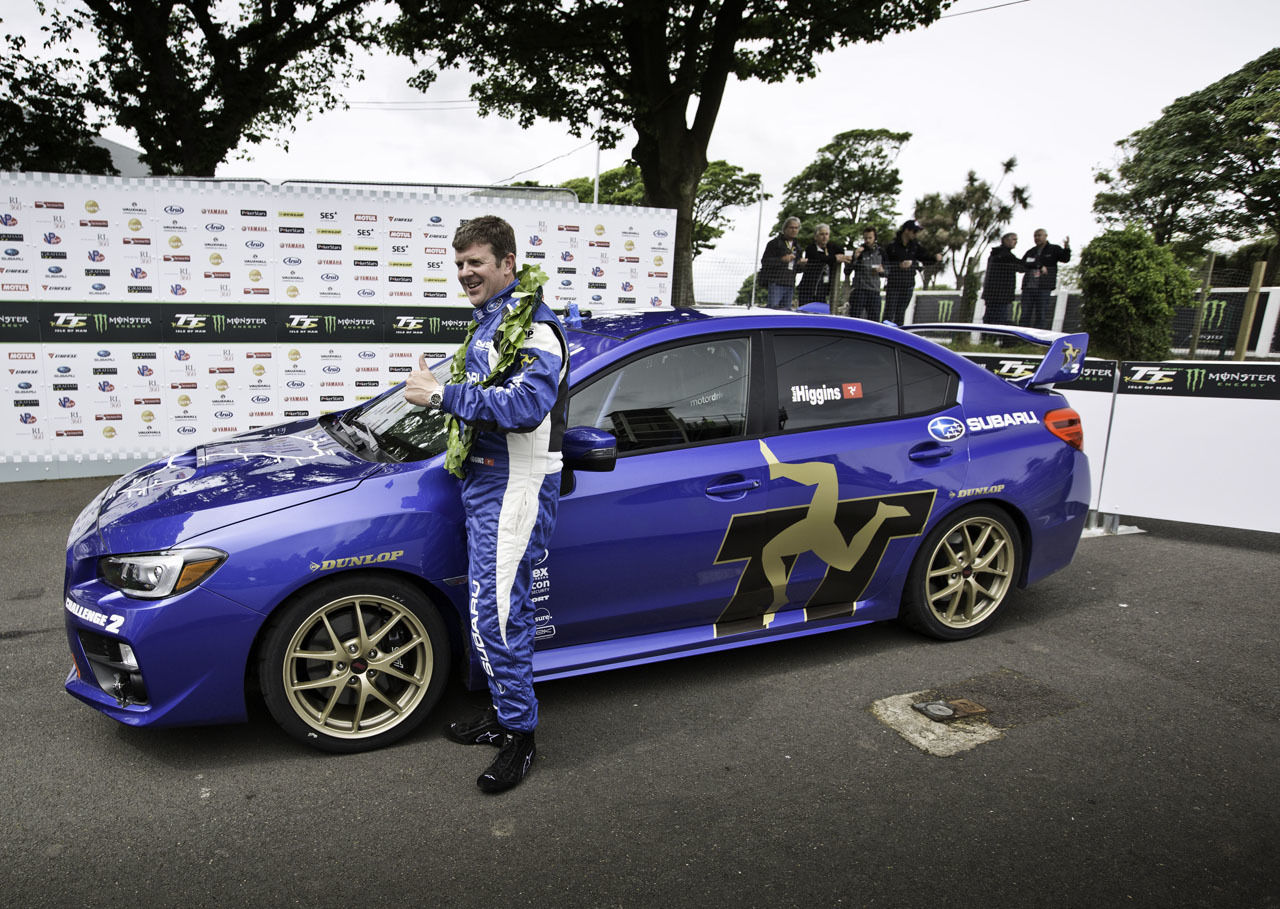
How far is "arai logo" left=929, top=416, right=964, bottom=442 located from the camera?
404cm

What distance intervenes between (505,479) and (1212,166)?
1728 inches

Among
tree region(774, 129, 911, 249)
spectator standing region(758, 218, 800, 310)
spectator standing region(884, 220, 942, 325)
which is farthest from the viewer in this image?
tree region(774, 129, 911, 249)

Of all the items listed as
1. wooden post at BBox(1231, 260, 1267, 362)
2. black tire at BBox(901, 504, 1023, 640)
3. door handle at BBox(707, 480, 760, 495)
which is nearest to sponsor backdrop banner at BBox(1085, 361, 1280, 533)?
black tire at BBox(901, 504, 1023, 640)

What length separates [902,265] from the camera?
1086 cm

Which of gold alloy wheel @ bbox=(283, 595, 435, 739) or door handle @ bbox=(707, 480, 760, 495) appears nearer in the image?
gold alloy wheel @ bbox=(283, 595, 435, 739)

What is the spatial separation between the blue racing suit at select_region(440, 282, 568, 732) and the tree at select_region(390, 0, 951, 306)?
1029 centimetres

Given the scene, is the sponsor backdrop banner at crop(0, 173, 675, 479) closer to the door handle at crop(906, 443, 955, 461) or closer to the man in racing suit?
the door handle at crop(906, 443, 955, 461)

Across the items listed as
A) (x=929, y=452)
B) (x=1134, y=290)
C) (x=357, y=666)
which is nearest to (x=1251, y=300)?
(x=1134, y=290)

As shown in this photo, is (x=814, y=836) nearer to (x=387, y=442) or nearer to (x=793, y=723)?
(x=793, y=723)

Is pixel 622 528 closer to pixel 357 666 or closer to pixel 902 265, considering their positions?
pixel 357 666

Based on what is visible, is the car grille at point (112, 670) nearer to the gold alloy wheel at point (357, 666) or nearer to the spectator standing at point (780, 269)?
the gold alloy wheel at point (357, 666)

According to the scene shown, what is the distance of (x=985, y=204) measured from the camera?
66062 millimetres

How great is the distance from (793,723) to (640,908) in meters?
1.25

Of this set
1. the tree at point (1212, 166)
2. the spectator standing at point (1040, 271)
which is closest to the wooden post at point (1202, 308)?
the spectator standing at point (1040, 271)
